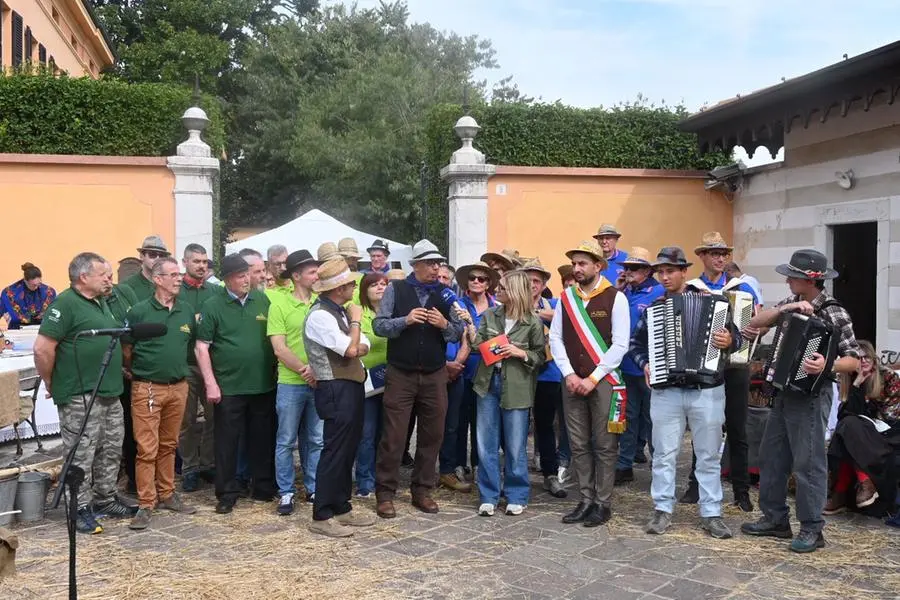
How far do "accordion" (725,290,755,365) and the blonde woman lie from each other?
1409mm

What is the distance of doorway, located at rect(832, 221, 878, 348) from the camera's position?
34.1 feet

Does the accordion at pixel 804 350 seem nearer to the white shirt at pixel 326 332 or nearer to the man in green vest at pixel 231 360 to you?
the white shirt at pixel 326 332

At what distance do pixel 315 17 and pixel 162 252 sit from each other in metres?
28.4

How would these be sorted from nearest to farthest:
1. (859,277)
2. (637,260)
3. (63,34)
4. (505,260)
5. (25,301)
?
(637,260) < (505,260) < (25,301) < (859,277) < (63,34)

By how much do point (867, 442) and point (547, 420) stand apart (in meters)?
2.40

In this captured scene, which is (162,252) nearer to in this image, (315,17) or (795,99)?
(795,99)

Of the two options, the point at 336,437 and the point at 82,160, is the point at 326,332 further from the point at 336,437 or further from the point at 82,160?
the point at 82,160

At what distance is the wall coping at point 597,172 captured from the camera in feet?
37.2

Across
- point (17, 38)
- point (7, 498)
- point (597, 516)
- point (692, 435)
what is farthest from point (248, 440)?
point (17, 38)

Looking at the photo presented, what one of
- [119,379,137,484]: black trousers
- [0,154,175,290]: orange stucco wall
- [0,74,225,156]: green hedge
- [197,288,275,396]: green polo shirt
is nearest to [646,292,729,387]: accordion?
[197,288,275,396]: green polo shirt

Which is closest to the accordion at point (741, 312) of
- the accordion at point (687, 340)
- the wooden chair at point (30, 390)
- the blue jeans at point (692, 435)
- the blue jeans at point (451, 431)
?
the accordion at point (687, 340)

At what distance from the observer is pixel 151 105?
438 inches

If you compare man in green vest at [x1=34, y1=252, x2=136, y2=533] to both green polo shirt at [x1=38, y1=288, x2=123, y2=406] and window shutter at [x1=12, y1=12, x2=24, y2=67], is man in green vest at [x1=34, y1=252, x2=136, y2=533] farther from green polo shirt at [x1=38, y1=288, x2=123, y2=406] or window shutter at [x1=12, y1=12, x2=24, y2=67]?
window shutter at [x1=12, y1=12, x2=24, y2=67]

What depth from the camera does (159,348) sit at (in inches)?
228
